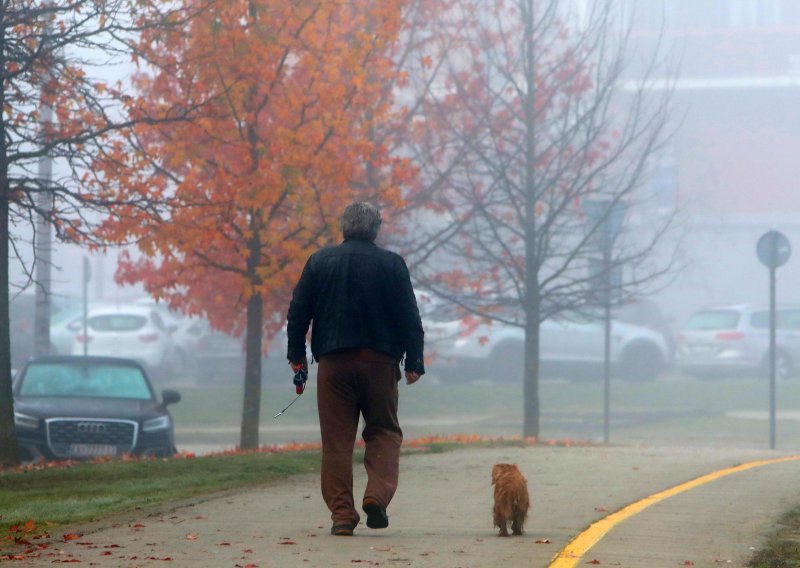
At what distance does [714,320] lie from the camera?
30000mm

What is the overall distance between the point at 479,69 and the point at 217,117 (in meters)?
5.38

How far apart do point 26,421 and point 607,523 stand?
871 centimetres

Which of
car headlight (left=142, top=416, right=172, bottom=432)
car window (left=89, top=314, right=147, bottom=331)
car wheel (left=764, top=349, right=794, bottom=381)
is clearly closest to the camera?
car headlight (left=142, top=416, right=172, bottom=432)

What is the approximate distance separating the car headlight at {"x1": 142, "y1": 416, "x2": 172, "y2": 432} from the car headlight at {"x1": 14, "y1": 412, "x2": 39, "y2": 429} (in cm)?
114

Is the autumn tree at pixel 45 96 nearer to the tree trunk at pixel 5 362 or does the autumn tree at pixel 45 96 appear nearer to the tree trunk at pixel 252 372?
the tree trunk at pixel 5 362

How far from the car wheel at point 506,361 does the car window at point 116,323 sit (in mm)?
8606

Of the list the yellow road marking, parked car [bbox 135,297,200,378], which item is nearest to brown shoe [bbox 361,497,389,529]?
the yellow road marking

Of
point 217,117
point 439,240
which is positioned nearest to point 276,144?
point 217,117

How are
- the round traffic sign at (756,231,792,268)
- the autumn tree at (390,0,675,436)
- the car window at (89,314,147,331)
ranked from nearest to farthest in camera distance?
the autumn tree at (390,0,675,436) → the round traffic sign at (756,231,792,268) → the car window at (89,314,147,331)

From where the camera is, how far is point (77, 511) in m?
8.62

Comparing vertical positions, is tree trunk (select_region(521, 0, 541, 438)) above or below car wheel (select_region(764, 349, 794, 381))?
above

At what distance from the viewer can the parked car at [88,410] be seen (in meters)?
15.0

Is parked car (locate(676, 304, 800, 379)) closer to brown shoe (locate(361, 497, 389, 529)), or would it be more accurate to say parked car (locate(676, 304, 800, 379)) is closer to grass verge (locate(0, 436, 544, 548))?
grass verge (locate(0, 436, 544, 548))

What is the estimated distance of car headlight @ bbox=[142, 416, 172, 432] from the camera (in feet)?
50.5
